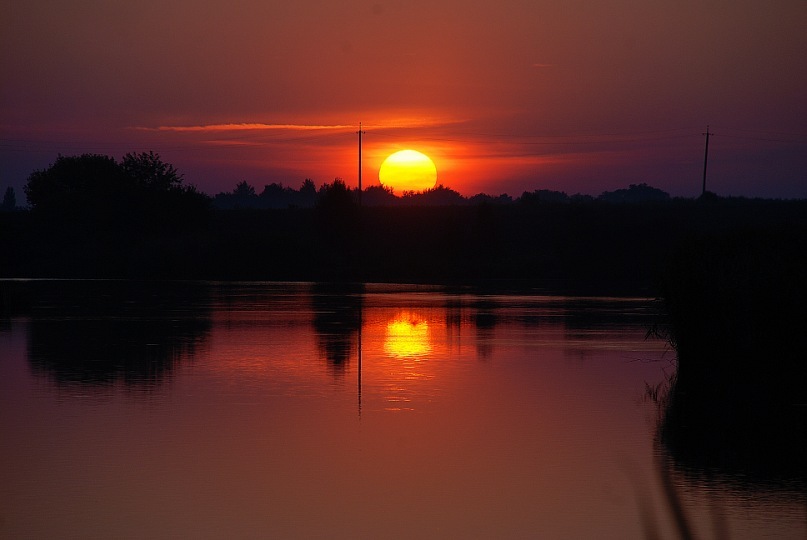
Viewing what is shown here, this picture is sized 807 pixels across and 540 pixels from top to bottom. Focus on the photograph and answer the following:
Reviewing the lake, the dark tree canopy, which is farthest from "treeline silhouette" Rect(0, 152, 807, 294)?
the lake

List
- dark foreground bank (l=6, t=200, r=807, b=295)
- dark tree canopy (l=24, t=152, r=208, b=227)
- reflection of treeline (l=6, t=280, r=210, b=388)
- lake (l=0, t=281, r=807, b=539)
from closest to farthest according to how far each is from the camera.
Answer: lake (l=0, t=281, r=807, b=539), reflection of treeline (l=6, t=280, r=210, b=388), dark foreground bank (l=6, t=200, r=807, b=295), dark tree canopy (l=24, t=152, r=208, b=227)

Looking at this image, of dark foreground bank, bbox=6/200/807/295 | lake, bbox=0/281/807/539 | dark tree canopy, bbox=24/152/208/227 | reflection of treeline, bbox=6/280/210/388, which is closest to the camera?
lake, bbox=0/281/807/539

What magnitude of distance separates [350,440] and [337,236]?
227ft

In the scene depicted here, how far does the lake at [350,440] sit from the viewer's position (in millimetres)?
9305

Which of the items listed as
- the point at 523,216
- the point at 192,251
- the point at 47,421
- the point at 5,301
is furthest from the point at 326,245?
the point at 47,421

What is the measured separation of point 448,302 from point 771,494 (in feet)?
96.6

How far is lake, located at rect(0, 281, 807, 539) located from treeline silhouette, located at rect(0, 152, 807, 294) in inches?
1199

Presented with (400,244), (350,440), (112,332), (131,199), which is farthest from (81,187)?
(350,440)

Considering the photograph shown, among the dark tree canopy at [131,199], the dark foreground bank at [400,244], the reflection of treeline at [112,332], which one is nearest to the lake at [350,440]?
the reflection of treeline at [112,332]

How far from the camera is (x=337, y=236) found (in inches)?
3211

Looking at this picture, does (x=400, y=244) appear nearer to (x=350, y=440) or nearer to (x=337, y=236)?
(x=337, y=236)

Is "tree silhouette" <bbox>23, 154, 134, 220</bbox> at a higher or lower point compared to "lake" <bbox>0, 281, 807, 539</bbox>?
higher

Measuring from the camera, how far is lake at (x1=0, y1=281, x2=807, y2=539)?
9305 mm

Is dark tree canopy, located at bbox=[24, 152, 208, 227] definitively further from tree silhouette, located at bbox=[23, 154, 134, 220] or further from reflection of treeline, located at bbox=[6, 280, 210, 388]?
reflection of treeline, located at bbox=[6, 280, 210, 388]
